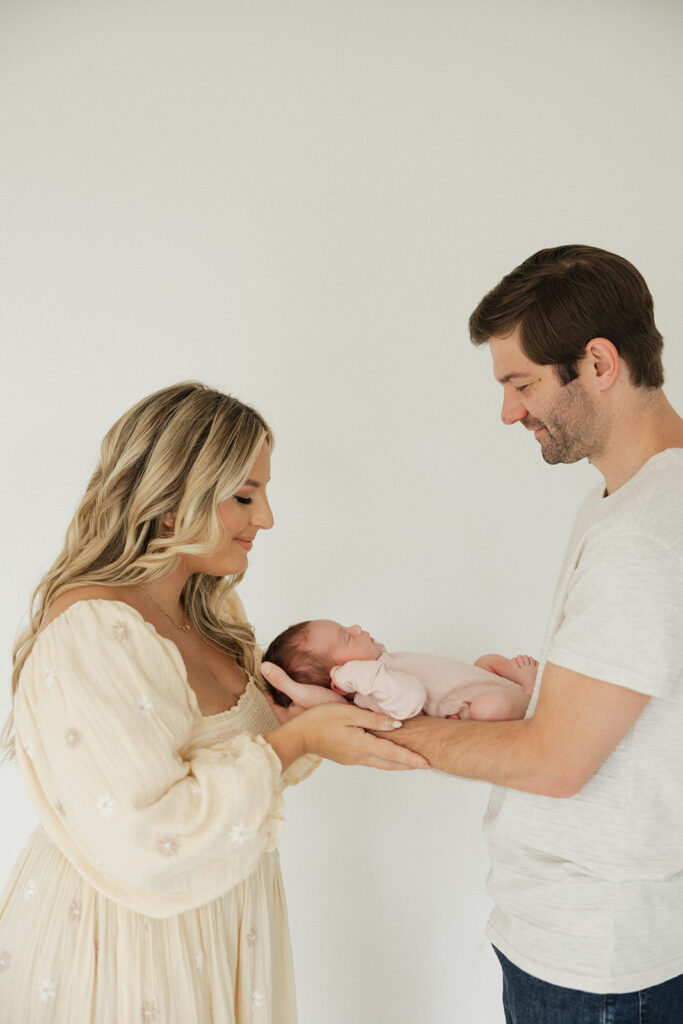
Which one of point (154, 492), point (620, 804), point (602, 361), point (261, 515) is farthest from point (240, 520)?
point (620, 804)

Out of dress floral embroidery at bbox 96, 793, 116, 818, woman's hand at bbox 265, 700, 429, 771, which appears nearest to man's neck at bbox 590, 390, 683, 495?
woman's hand at bbox 265, 700, 429, 771

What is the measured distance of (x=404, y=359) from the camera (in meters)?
2.48

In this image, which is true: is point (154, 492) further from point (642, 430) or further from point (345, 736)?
point (642, 430)

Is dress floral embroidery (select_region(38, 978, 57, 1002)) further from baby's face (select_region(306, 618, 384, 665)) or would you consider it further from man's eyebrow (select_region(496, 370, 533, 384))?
man's eyebrow (select_region(496, 370, 533, 384))

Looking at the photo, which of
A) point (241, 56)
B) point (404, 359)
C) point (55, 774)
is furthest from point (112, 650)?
point (241, 56)

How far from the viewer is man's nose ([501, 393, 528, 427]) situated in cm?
162

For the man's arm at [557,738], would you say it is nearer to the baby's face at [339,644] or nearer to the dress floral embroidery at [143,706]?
the baby's face at [339,644]

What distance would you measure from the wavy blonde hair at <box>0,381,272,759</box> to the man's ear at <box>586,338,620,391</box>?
2.19 ft

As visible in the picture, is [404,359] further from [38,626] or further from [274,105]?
[38,626]

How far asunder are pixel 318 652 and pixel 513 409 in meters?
0.64

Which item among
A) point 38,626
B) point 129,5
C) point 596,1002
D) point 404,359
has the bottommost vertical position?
point 596,1002

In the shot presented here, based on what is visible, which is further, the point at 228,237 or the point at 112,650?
the point at 228,237

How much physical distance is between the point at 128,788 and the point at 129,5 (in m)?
2.22

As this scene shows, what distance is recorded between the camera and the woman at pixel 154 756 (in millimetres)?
1354
